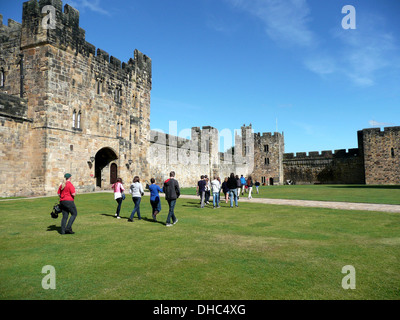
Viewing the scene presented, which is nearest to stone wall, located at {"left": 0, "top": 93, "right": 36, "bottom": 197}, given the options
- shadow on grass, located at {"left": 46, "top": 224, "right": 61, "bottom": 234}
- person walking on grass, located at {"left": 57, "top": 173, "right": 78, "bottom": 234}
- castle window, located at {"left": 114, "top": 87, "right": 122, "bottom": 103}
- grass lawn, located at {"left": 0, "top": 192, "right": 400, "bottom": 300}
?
castle window, located at {"left": 114, "top": 87, "right": 122, "bottom": 103}

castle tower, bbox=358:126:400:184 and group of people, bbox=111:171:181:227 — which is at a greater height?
castle tower, bbox=358:126:400:184

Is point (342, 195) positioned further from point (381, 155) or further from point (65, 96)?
point (381, 155)

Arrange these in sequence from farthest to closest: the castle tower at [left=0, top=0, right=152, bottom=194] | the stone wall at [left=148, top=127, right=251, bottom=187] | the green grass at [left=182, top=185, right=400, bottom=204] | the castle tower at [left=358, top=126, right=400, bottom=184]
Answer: the castle tower at [left=358, top=126, right=400, bottom=184], the stone wall at [left=148, top=127, right=251, bottom=187], the castle tower at [left=0, top=0, right=152, bottom=194], the green grass at [left=182, top=185, right=400, bottom=204]

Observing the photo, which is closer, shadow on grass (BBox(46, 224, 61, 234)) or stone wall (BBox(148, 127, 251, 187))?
shadow on grass (BBox(46, 224, 61, 234))

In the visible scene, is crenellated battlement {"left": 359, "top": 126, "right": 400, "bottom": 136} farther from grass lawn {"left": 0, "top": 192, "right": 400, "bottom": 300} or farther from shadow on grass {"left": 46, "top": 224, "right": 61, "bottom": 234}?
shadow on grass {"left": 46, "top": 224, "right": 61, "bottom": 234}

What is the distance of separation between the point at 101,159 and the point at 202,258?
20.8 meters

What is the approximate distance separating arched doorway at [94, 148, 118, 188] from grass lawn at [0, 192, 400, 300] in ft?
48.1

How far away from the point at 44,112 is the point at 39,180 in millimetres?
4190

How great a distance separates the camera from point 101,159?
79.3 ft

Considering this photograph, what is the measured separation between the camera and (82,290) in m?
3.88

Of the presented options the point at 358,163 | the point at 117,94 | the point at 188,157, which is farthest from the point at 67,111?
the point at 358,163

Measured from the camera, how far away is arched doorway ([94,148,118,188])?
2384cm
